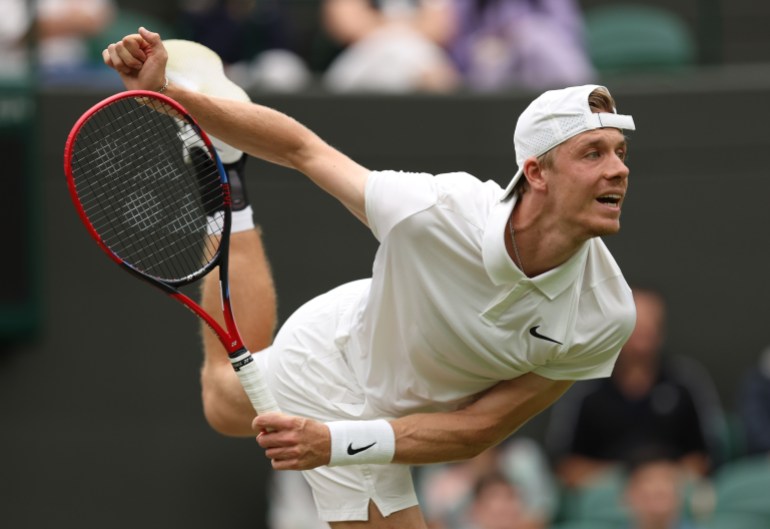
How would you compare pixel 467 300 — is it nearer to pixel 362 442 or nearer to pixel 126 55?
pixel 362 442

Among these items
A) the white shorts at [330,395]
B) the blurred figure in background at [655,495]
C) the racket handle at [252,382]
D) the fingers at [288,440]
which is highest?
the racket handle at [252,382]

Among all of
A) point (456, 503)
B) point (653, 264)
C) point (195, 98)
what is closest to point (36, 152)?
point (456, 503)

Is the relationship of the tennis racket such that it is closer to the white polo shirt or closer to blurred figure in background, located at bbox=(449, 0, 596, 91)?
the white polo shirt

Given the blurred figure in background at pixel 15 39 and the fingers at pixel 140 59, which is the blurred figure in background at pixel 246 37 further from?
the fingers at pixel 140 59

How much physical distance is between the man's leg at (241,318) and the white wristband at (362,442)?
85cm

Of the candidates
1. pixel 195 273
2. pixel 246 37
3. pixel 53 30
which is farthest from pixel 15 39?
pixel 195 273

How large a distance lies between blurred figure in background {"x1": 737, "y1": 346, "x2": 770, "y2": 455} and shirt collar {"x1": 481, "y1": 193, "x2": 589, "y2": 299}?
400cm

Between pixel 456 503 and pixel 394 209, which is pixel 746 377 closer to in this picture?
pixel 456 503

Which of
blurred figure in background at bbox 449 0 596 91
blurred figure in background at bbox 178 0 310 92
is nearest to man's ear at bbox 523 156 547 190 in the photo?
blurred figure in background at bbox 449 0 596 91

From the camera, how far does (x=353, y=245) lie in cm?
927

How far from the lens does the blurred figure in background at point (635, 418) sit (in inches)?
338

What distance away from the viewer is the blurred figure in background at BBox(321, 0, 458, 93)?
938 centimetres

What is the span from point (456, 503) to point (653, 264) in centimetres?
209

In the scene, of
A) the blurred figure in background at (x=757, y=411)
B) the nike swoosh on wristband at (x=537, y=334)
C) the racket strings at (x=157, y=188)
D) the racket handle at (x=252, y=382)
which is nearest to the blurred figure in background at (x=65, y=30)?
the racket strings at (x=157, y=188)
